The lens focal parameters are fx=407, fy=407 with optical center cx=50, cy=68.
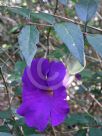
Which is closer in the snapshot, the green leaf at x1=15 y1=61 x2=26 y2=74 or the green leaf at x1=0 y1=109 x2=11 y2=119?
the green leaf at x1=0 y1=109 x2=11 y2=119

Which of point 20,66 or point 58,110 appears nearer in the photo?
point 58,110

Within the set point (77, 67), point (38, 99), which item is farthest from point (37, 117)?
point (77, 67)

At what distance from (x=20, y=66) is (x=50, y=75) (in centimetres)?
26

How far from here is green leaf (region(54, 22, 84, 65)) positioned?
0.88 meters

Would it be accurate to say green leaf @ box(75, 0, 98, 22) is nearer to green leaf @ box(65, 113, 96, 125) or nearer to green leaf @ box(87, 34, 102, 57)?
green leaf @ box(87, 34, 102, 57)

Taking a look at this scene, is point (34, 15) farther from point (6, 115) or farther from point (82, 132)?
point (82, 132)

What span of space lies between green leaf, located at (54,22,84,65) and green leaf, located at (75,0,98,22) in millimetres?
117

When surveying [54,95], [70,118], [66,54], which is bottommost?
[70,118]

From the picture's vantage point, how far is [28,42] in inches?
36.4

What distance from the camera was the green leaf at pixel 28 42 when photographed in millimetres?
887

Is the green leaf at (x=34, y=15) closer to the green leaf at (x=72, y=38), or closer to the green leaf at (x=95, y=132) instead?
the green leaf at (x=72, y=38)

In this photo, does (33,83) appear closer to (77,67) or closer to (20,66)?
(77,67)

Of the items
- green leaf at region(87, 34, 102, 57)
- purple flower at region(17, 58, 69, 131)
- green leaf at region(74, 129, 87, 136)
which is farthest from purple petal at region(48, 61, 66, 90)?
green leaf at region(74, 129, 87, 136)

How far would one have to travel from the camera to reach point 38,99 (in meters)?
1.05
